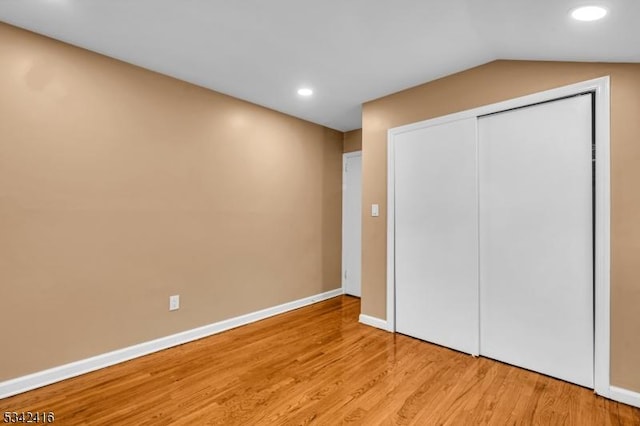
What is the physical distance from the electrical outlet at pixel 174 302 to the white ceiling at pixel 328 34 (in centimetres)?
200

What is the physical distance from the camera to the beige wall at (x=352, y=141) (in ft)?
14.5

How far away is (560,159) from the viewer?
222 centimetres

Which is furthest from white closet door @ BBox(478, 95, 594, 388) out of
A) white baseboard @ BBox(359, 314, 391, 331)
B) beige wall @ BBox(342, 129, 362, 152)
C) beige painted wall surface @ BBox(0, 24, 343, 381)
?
beige painted wall surface @ BBox(0, 24, 343, 381)

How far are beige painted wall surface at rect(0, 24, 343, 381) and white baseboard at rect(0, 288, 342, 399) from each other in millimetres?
52

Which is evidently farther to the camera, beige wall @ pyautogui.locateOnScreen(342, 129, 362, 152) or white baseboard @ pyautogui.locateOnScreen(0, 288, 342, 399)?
beige wall @ pyautogui.locateOnScreen(342, 129, 362, 152)

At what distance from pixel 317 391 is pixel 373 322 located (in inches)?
51.8

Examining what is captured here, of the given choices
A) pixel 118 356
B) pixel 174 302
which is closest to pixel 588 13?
pixel 174 302

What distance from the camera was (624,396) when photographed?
6.37ft

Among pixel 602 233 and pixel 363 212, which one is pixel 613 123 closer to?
pixel 602 233

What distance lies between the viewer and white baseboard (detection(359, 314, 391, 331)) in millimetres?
3171

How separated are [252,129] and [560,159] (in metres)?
2.82

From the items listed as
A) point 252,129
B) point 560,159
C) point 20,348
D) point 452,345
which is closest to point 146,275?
point 20,348

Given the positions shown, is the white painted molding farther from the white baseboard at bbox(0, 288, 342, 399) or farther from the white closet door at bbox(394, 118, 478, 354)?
the white baseboard at bbox(0, 288, 342, 399)

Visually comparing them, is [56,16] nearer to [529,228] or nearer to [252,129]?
[252,129]
